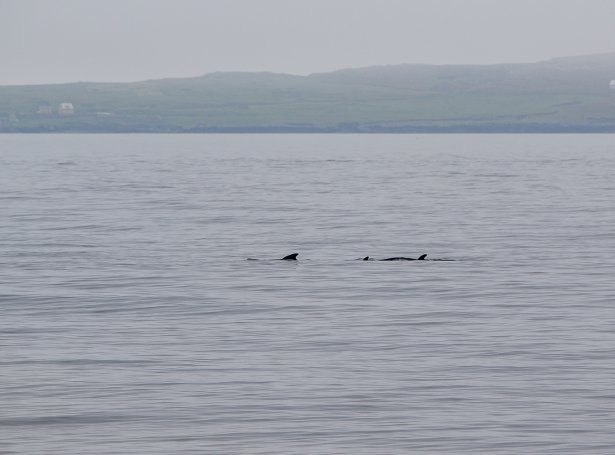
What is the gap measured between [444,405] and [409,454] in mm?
2346

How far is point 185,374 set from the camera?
19.9 metres

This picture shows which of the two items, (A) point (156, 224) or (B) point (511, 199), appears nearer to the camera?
(A) point (156, 224)

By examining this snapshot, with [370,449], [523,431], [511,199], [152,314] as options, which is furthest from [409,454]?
[511,199]

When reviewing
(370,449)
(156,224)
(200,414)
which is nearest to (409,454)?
(370,449)

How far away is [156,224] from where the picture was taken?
51.5m

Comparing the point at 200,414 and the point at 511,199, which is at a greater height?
the point at 200,414

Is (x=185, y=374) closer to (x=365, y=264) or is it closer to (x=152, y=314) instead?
(x=152, y=314)

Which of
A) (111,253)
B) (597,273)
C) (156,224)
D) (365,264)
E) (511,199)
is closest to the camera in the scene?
(597,273)

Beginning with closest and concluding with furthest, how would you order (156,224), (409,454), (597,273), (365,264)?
(409,454) → (597,273) → (365,264) → (156,224)

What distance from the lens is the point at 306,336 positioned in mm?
23484

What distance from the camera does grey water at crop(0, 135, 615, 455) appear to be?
54.6 ft

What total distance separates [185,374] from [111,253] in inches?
792

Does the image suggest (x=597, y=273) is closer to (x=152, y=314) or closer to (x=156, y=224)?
(x=152, y=314)

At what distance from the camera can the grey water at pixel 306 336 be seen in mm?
16656
